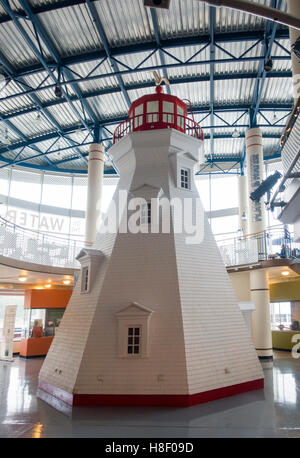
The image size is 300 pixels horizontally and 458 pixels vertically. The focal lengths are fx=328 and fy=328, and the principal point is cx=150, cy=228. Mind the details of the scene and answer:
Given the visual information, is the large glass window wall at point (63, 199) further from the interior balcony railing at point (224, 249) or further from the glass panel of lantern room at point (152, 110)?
the glass panel of lantern room at point (152, 110)

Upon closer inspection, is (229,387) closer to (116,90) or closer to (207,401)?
(207,401)

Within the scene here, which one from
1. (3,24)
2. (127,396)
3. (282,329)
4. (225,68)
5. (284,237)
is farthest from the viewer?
(282,329)

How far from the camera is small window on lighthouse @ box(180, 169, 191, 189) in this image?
1248 centimetres

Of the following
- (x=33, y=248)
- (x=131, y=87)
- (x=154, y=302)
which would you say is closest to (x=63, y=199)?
(x=33, y=248)

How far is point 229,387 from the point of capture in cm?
995

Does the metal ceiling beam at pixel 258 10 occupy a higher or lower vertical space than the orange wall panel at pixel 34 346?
higher

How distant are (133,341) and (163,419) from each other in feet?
7.16

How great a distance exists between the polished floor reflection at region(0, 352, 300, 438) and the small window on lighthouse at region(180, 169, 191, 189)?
7319 mm

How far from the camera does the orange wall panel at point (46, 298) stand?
775 inches

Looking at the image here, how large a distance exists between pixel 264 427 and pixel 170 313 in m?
3.65

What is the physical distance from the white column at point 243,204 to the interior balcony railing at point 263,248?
6.46 meters

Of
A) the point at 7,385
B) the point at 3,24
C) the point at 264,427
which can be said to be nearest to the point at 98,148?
the point at 3,24

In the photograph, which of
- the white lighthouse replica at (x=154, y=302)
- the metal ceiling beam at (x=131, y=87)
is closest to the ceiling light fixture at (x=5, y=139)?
the metal ceiling beam at (x=131, y=87)

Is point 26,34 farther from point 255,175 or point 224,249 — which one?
point 224,249
